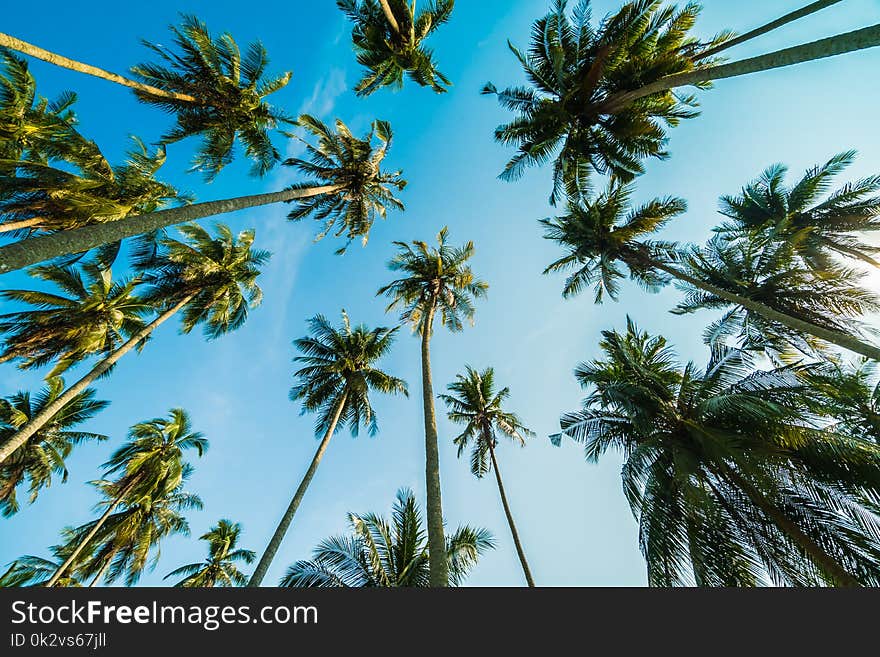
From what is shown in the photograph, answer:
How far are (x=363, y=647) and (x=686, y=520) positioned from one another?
932 cm

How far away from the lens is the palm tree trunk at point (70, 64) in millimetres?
6155

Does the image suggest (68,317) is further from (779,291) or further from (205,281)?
(779,291)

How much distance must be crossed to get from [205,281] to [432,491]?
50.7 feet

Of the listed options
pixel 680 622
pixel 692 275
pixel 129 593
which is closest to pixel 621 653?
pixel 680 622

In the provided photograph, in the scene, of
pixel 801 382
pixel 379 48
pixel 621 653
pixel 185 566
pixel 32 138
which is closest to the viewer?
pixel 621 653

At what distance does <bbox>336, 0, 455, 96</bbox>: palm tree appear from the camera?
1163 cm

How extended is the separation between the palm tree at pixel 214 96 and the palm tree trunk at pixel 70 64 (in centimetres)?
3

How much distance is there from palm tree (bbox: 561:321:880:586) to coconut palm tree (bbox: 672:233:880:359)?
4.50 m

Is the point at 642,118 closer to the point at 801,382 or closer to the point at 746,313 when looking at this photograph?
the point at 746,313

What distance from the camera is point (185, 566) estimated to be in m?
21.8

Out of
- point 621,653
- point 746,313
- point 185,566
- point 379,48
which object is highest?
point 379,48

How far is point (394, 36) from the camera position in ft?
39.1

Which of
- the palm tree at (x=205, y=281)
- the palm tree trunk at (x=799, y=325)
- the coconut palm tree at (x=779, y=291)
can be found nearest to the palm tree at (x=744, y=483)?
the palm tree trunk at (x=799, y=325)

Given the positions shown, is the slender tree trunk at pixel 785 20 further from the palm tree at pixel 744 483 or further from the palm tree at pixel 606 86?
the palm tree at pixel 744 483
